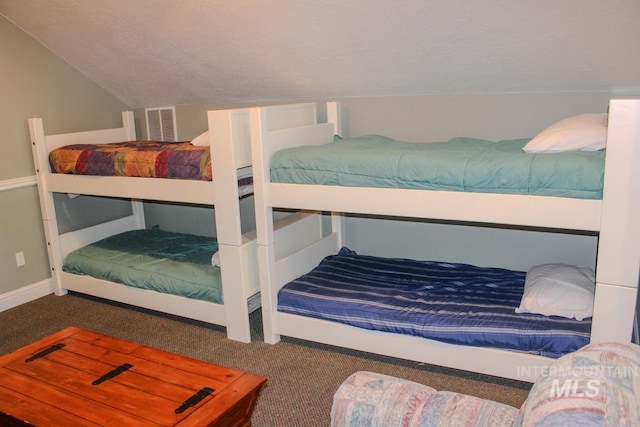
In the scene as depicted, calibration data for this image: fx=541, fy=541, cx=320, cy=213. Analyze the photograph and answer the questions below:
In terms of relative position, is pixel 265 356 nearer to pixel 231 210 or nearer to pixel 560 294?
pixel 231 210

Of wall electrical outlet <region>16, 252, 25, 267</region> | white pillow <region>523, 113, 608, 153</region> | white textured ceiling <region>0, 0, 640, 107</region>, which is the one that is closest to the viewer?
white pillow <region>523, 113, 608, 153</region>

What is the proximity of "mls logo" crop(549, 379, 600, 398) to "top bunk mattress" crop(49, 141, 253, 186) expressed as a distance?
2098 millimetres

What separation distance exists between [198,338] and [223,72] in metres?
1.67

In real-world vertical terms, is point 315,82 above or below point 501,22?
below

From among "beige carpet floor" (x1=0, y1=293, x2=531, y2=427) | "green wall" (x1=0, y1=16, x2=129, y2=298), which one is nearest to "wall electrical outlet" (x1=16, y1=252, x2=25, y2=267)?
"green wall" (x1=0, y1=16, x2=129, y2=298)

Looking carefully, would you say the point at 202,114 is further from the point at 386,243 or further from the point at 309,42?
the point at 386,243

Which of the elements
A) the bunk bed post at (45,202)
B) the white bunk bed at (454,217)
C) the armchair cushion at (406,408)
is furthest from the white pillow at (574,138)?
the bunk bed post at (45,202)

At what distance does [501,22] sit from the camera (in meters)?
2.44

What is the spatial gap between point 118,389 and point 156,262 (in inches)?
63.9

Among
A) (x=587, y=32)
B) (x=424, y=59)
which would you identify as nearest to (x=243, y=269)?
(x=424, y=59)

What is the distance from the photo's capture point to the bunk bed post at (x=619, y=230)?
6.22 ft

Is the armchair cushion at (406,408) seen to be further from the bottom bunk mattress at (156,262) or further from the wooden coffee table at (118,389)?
the bottom bunk mattress at (156,262)

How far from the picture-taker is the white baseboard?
139 inches

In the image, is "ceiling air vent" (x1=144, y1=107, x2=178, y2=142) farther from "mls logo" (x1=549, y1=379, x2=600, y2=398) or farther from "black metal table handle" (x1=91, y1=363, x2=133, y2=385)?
"mls logo" (x1=549, y1=379, x2=600, y2=398)
